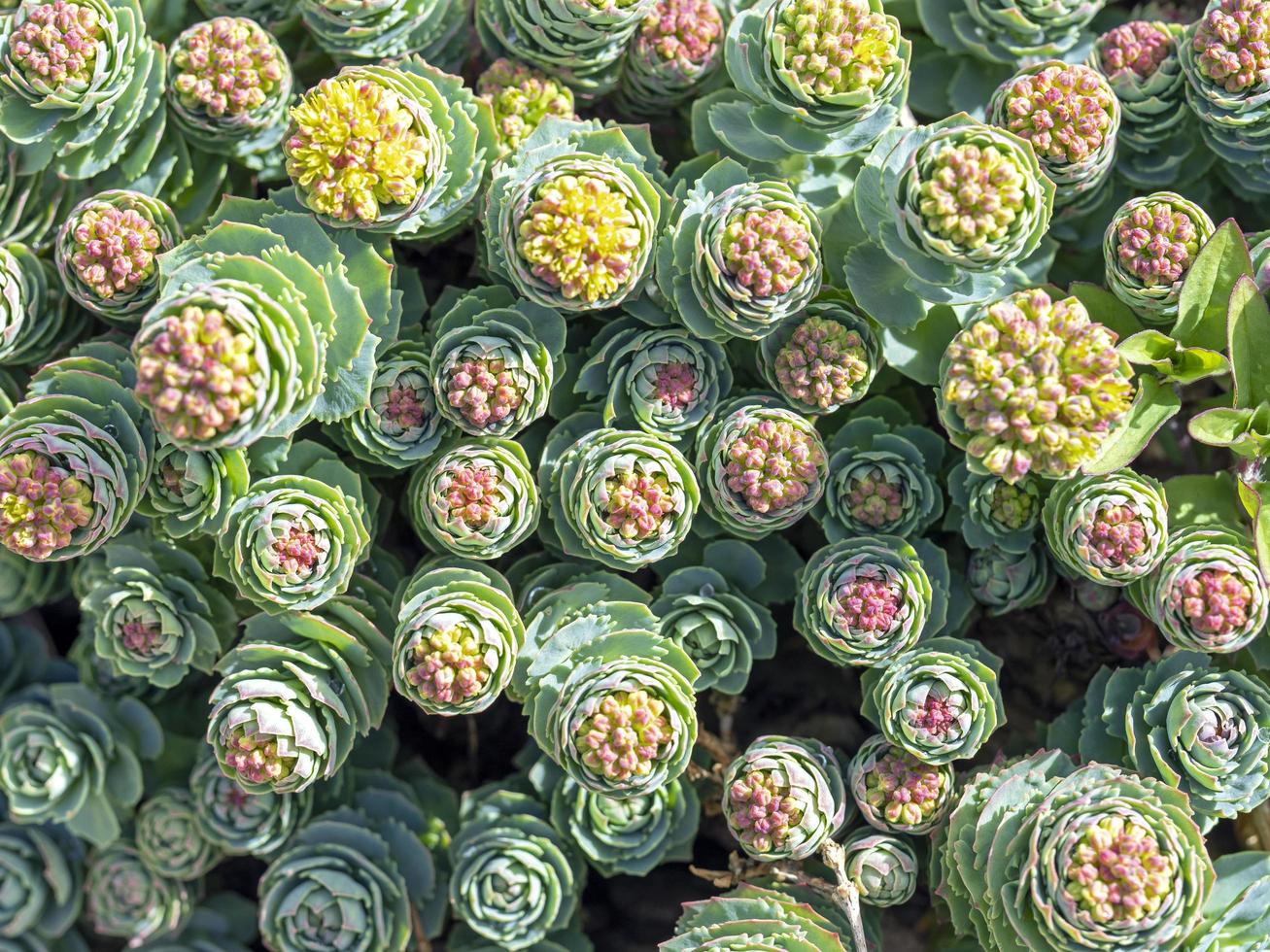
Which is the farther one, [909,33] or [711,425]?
[909,33]

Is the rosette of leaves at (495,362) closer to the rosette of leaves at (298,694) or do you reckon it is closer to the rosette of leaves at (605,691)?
the rosette of leaves at (605,691)

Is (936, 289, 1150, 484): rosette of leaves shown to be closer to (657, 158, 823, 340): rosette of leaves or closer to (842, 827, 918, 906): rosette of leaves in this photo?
(657, 158, 823, 340): rosette of leaves

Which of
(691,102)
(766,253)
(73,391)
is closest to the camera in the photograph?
(766,253)

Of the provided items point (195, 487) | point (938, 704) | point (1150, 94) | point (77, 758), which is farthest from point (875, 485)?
point (77, 758)

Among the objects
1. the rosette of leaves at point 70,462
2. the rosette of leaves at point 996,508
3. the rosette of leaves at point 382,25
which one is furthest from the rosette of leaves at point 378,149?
the rosette of leaves at point 996,508

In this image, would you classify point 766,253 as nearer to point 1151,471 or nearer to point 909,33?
point 909,33

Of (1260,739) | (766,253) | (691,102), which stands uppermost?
(691,102)

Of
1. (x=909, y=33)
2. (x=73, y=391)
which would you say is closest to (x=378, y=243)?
(x=73, y=391)
